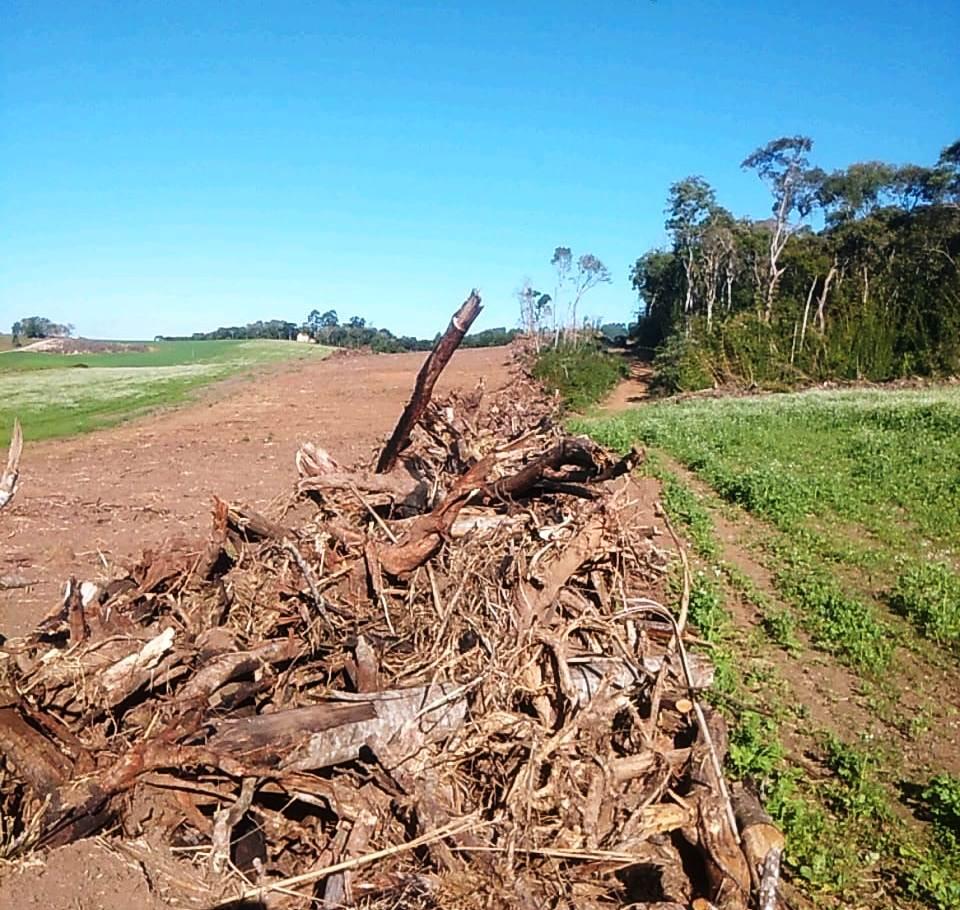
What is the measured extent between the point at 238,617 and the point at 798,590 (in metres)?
5.36

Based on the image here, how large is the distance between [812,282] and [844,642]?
3523cm

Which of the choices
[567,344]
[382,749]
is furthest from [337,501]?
[567,344]

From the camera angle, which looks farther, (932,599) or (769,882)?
(932,599)

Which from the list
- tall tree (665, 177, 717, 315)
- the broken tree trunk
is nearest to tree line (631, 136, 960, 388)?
tall tree (665, 177, 717, 315)

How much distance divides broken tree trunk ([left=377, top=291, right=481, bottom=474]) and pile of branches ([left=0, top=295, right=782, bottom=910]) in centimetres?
106

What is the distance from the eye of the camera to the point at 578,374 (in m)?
33.1

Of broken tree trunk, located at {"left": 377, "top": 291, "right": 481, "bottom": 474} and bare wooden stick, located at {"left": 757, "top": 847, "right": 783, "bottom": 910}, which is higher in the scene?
broken tree trunk, located at {"left": 377, "top": 291, "right": 481, "bottom": 474}

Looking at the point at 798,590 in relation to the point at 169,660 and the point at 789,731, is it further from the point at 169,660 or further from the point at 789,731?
the point at 169,660

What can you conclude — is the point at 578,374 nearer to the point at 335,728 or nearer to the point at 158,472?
the point at 158,472

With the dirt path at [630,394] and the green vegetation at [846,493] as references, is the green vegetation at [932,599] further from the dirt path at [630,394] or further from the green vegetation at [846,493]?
the dirt path at [630,394]

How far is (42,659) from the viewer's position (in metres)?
4.35

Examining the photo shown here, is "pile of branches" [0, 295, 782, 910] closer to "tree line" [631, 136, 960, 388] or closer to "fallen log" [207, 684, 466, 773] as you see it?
"fallen log" [207, 684, 466, 773]

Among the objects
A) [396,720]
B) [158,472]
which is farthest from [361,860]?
[158,472]

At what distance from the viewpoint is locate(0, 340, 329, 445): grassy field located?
27.7 m
